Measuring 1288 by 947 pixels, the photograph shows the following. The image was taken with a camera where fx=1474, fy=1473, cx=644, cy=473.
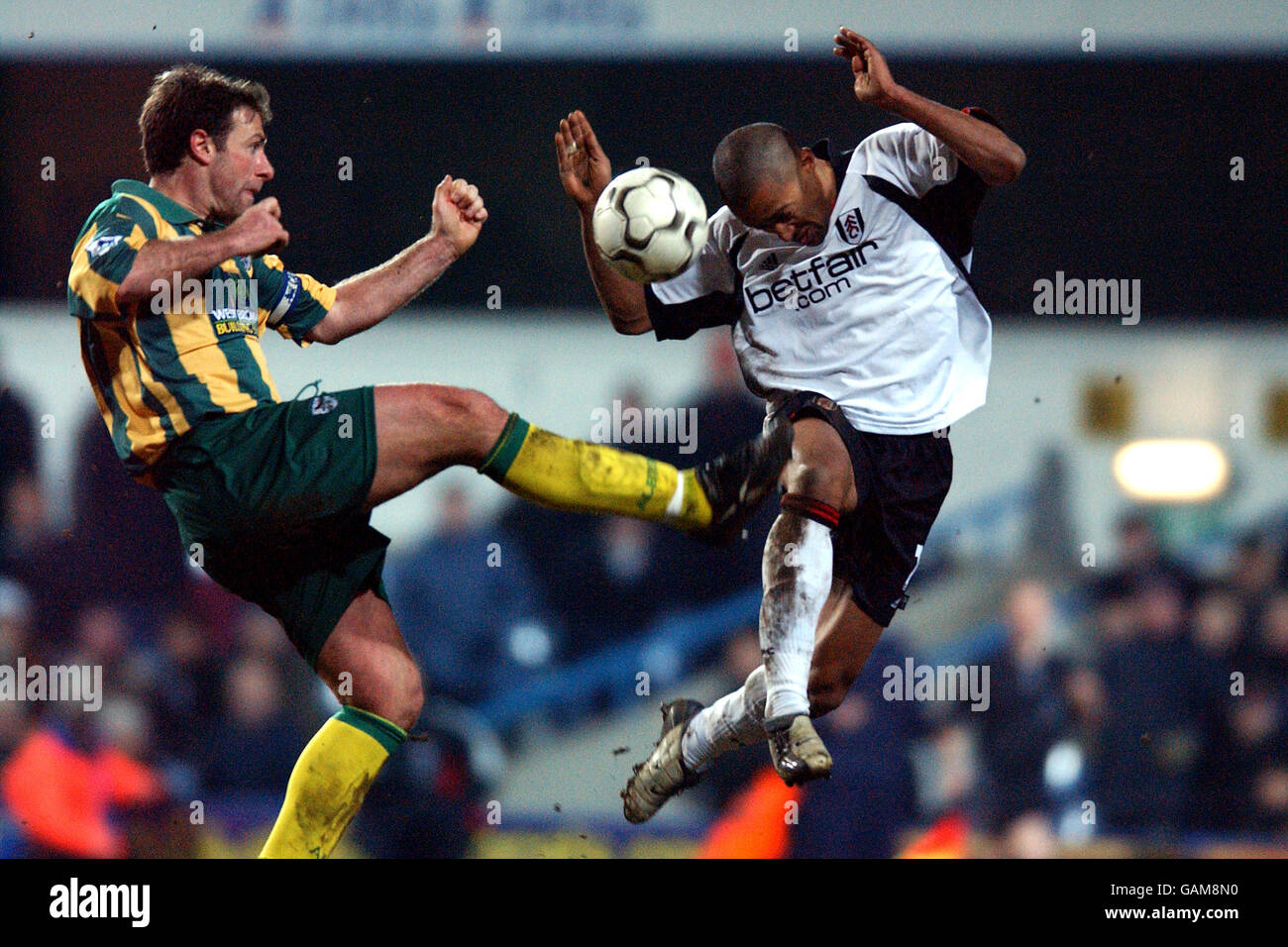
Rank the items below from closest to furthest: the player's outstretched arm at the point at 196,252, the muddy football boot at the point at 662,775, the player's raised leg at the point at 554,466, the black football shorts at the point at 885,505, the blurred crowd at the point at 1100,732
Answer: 1. the player's outstretched arm at the point at 196,252
2. the player's raised leg at the point at 554,466
3. the black football shorts at the point at 885,505
4. the muddy football boot at the point at 662,775
5. the blurred crowd at the point at 1100,732

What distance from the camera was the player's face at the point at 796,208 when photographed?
3734 mm

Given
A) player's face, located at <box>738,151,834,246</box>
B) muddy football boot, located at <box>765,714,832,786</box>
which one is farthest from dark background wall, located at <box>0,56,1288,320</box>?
muddy football boot, located at <box>765,714,832,786</box>

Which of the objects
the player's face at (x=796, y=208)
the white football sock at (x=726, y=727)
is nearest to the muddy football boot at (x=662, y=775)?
the white football sock at (x=726, y=727)

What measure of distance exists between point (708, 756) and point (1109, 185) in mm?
4138

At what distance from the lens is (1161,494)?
24.3 feet

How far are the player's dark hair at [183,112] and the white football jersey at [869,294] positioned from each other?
1.20 m

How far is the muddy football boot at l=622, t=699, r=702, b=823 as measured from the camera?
14.2ft

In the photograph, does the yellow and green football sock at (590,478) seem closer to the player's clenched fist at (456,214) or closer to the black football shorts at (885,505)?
the black football shorts at (885,505)

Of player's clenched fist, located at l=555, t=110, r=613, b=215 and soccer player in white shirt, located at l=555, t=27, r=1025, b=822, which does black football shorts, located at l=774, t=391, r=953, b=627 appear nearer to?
soccer player in white shirt, located at l=555, t=27, r=1025, b=822

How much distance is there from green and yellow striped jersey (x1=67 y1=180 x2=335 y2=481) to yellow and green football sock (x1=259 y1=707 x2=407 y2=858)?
0.82m

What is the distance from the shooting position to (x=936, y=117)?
3623mm

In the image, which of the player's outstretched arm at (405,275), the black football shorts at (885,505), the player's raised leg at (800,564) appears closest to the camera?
the player's raised leg at (800,564)

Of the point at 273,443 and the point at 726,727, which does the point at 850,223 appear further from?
the point at 273,443

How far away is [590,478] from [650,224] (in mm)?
718
